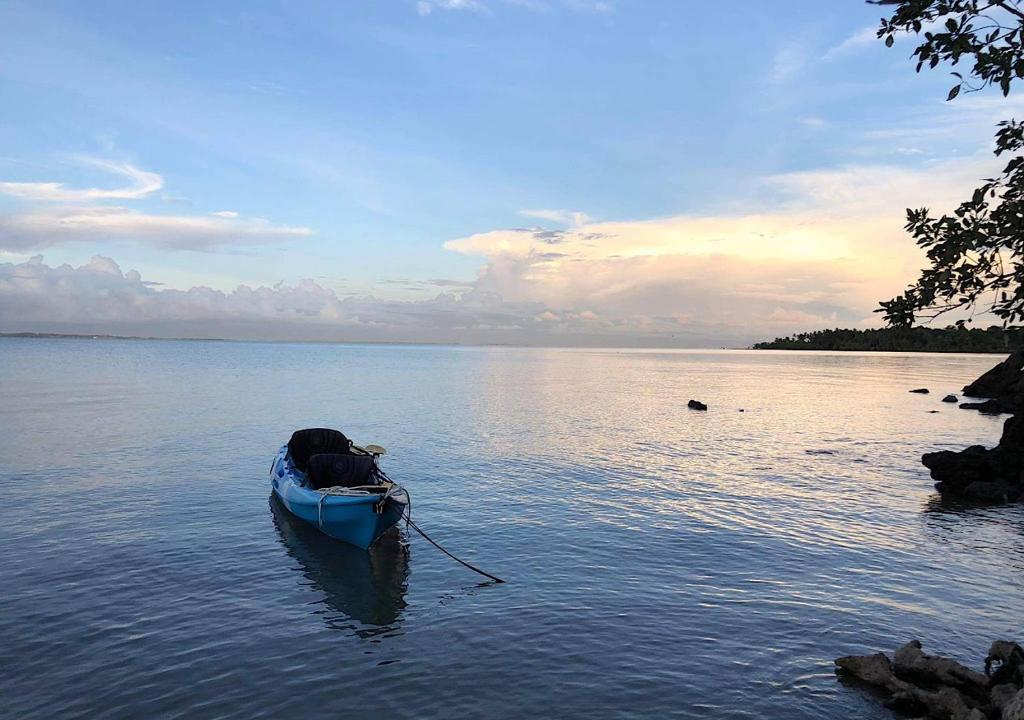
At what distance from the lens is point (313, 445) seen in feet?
87.2

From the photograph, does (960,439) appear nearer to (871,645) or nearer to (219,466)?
(871,645)

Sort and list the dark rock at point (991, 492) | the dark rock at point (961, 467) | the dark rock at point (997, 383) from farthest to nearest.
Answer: the dark rock at point (997, 383), the dark rock at point (961, 467), the dark rock at point (991, 492)

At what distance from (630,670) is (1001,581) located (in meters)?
11.9

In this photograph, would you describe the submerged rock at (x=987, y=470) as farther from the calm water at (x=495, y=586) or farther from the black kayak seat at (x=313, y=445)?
the black kayak seat at (x=313, y=445)

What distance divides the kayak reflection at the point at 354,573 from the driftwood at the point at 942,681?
955cm

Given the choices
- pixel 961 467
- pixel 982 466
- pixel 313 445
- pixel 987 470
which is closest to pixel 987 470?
pixel 987 470

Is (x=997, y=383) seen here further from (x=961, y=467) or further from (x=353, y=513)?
(x=353, y=513)

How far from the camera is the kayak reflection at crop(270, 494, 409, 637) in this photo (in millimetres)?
15500

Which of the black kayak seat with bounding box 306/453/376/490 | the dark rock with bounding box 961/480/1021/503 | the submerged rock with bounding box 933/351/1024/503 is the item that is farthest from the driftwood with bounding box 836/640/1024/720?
the submerged rock with bounding box 933/351/1024/503

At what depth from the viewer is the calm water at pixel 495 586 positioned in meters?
12.0

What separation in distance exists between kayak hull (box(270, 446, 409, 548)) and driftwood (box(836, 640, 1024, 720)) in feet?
40.3

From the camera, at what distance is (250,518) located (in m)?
24.2

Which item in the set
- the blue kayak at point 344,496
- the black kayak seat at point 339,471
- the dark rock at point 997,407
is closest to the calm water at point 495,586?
the blue kayak at point 344,496

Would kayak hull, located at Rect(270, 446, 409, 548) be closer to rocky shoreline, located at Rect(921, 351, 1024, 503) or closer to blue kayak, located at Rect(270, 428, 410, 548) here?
blue kayak, located at Rect(270, 428, 410, 548)
